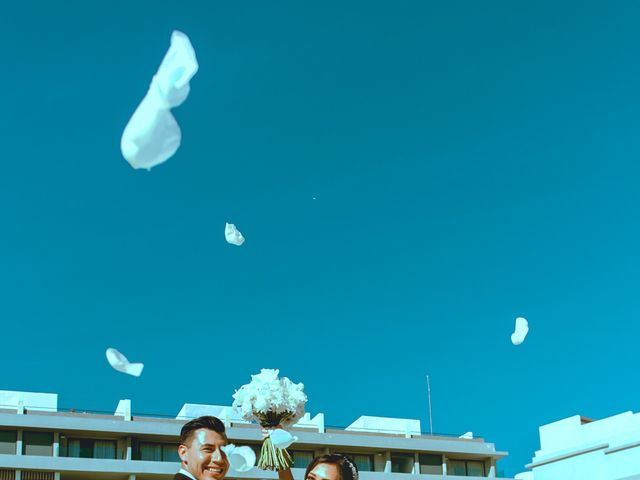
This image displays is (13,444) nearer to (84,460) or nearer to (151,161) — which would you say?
(84,460)

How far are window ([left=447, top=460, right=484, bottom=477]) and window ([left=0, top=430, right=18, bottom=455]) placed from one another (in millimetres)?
31714

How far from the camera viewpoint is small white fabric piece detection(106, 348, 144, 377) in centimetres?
Result: 777

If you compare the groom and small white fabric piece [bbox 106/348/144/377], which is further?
small white fabric piece [bbox 106/348/144/377]

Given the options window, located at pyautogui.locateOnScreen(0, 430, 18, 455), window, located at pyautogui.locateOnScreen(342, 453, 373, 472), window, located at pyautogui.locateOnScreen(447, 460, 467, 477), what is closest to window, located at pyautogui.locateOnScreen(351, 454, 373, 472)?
window, located at pyautogui.locateOnScreen(342, 453, 373, 472)

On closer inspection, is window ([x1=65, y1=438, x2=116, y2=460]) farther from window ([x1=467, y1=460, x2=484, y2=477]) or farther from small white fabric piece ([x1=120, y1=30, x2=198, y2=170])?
small white fabric piece ([x1=120, y1=30, x2=198, y2=170])

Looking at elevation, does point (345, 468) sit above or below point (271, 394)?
below

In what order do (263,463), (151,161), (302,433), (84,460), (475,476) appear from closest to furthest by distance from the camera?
1. (151,161)
2. (263,463)
3. (84,460)
4. (302,433)
5. (475,476)

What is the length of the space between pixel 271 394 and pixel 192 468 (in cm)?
317

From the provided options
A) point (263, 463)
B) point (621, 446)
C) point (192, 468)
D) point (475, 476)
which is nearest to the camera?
point (192, 468)

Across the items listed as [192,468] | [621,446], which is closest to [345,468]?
→ [192,468]

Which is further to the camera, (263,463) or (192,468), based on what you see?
(263,463)

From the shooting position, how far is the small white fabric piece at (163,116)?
20.2 feet

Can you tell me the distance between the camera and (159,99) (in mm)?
6266

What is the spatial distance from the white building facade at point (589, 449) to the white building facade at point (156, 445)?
8.46 meters
